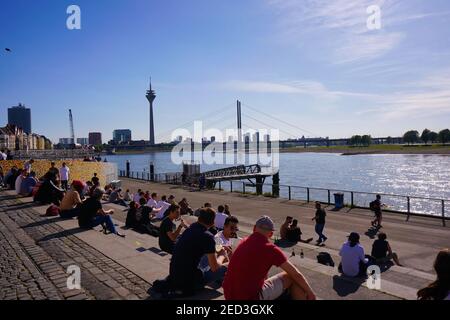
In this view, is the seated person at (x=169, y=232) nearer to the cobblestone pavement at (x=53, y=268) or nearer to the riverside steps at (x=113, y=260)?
the riverside steps at (x=113, y=260)

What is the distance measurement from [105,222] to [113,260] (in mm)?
2714

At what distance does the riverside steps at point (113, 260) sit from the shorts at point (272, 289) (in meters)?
1.00

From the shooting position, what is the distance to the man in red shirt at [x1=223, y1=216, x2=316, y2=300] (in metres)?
4.11

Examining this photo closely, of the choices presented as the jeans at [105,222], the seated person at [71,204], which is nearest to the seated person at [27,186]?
the seated person at [71,204]

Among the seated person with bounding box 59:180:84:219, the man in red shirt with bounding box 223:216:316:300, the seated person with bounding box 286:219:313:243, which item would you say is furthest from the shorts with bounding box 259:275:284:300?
the seated person with bounding box 59:180:84:219

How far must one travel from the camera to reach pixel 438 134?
164m

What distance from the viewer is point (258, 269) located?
162 inches

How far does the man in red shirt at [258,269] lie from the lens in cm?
411

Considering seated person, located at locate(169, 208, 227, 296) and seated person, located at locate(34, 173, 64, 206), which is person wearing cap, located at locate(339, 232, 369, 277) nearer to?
seated person, located at locate(169, 208, 227, 296)

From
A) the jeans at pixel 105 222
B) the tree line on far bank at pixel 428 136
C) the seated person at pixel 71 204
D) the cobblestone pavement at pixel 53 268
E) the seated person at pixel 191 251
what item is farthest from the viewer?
the tree line on far bank at pixel 428 136

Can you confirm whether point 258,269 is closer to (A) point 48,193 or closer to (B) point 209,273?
(B) point 209,273

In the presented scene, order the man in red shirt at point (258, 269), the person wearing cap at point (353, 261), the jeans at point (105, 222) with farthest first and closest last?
the jeans at point (105, 222) < the person wearing cap at point (353, 261) < the man in red shirt at point (258, 269)
